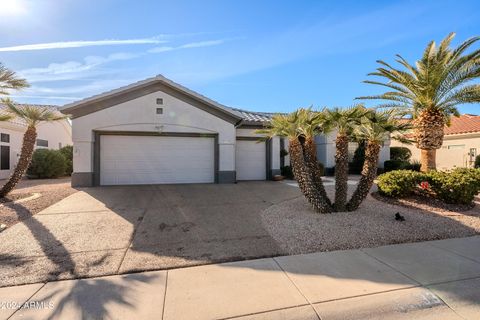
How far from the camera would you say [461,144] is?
21.1 metres

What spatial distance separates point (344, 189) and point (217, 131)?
737 cm

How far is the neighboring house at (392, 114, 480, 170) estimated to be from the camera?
2019 centimetres

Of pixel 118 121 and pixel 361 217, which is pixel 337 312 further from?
pixel 118 121

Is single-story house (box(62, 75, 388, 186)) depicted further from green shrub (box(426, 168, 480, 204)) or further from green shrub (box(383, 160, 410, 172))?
green shrub (box(383, 160, 410, 172))

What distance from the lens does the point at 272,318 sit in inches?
118

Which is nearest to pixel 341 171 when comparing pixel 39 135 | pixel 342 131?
pixel 342 131

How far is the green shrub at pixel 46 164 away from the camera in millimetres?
15789

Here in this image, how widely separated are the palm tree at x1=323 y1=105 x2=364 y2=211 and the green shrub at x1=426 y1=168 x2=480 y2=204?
146 inches

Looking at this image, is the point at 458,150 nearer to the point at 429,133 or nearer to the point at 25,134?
the point at 429,133

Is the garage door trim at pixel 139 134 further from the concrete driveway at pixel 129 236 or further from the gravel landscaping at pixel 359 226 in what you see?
the gravel landscaping at pixel 359 226

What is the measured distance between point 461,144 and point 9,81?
28.2 metres

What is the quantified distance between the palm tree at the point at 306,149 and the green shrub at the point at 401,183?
2962 millimetres

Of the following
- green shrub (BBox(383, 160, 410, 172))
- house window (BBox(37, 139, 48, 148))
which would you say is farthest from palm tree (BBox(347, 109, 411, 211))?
house window (BBox(37, 139, 48, 148))

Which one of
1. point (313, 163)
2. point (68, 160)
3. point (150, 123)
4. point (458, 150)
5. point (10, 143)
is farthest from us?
point (458, 150)
